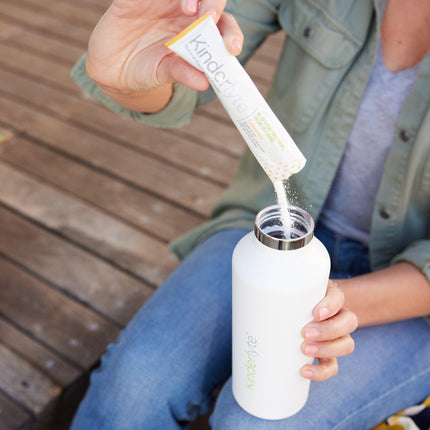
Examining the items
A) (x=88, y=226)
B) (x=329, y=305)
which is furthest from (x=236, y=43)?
(x=88, y=226)

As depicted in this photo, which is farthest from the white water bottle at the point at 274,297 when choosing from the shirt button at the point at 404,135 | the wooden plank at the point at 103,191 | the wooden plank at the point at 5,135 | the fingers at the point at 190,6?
the wooden plank at the point at 5,135

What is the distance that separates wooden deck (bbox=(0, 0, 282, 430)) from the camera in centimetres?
112

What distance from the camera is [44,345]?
1.15 meters

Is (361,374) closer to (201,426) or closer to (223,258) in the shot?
(223,258)

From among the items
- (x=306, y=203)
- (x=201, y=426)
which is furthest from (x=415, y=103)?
(x=201, y=426)

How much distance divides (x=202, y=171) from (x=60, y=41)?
1070 mm

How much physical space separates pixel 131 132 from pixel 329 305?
1308 mm

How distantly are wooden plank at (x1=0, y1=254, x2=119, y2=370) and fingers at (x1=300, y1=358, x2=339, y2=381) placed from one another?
0.59m

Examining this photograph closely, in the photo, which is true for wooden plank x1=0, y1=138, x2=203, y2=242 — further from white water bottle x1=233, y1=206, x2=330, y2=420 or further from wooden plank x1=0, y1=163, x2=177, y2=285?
white water bottle x1=233, y1=206, x2=330, y2=420

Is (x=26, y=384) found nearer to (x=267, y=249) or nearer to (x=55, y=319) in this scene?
(x=55, y=319)

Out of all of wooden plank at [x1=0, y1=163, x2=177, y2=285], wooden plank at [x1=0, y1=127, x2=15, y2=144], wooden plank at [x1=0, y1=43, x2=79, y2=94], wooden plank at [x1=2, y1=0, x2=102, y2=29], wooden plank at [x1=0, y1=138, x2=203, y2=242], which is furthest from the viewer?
wooden plank at [x1=2, y1=0, x2=102, y2=29]

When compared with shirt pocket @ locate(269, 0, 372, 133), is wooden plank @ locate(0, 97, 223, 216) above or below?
below

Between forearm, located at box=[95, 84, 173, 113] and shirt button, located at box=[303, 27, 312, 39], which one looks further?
shirt button, located at box=[303, 27, 312, 39]

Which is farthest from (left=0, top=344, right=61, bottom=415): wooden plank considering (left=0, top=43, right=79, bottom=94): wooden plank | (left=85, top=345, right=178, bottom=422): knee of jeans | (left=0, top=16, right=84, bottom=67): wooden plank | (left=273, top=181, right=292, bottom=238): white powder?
(left=0, top=16, right=84, bottom=67): wooden plank
